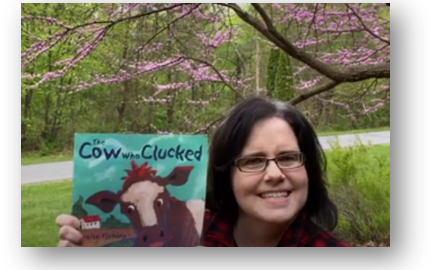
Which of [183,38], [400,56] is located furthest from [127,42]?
[400,56]

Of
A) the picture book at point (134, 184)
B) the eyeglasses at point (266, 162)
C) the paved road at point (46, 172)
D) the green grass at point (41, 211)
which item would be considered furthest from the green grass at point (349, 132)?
the green grass at point (41, 211)

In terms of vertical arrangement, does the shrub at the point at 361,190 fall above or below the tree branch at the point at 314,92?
below

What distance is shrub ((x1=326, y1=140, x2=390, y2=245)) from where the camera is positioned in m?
1.14

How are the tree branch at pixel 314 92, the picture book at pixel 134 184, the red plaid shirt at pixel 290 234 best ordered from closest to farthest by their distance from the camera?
1. the picture book at pixel 134 184
2. the red plaid shirt at pixel 290 234
3. the tree branch at pixel 314 92

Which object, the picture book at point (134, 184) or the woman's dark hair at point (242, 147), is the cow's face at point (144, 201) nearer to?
the picture book at point (134, 184)

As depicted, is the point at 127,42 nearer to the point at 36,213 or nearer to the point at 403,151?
the point at 36,213

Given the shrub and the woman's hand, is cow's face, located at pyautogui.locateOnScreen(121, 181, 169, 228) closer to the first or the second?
the woman's hand

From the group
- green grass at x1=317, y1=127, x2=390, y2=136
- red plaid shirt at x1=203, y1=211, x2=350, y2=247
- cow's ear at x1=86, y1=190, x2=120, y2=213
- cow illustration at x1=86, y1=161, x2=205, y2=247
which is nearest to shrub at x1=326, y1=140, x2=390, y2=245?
green grass at x1=317, y1=127, x2=390, y2=136

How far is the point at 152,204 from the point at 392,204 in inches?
21.0

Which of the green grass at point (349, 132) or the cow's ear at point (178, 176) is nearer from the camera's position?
the cow's ear at point (178, 176)

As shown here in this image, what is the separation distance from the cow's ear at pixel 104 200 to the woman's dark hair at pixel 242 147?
7.0 inches

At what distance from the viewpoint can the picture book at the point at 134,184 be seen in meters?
0.86

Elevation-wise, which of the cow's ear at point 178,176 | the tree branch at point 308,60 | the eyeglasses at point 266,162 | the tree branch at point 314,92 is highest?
the tree branch at point 308,60

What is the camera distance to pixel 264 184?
869 mm
